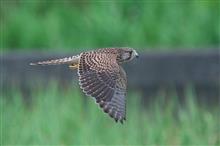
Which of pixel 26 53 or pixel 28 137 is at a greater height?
pixel 26 53

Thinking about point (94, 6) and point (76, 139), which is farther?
point (94, 6)

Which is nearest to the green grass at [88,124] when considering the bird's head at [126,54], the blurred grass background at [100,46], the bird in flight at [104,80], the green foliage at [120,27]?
the blurred grass background at [100,46]

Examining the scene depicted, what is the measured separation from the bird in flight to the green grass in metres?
1.28

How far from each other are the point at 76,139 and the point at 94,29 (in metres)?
2.78

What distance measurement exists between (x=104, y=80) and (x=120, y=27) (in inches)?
173

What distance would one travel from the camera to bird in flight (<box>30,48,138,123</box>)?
18.7 ft

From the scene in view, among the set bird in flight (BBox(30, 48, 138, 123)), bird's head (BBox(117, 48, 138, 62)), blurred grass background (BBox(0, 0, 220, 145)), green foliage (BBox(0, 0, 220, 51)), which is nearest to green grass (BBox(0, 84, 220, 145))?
blurred grass background (BBox(0, 0, 220, 145))

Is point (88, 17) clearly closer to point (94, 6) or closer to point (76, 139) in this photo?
point (94, 6)

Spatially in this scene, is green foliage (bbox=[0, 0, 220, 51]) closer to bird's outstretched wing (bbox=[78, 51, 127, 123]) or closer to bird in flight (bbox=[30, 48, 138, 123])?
bird in flight (bbox=[30, 48, 138, 123])

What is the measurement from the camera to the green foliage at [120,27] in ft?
33.6

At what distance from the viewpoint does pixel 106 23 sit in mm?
10250

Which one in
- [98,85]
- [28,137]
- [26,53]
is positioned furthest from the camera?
[26,53]

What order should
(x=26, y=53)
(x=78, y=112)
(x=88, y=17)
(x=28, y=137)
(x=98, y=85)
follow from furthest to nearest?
(x=88, y=17) → (x=26, y=53) → (x=78, y=112) → (x=28, y=137) → (x=98, y=85)

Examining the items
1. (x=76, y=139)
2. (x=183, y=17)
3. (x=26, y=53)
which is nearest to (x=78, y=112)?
(x=76, y=139)
